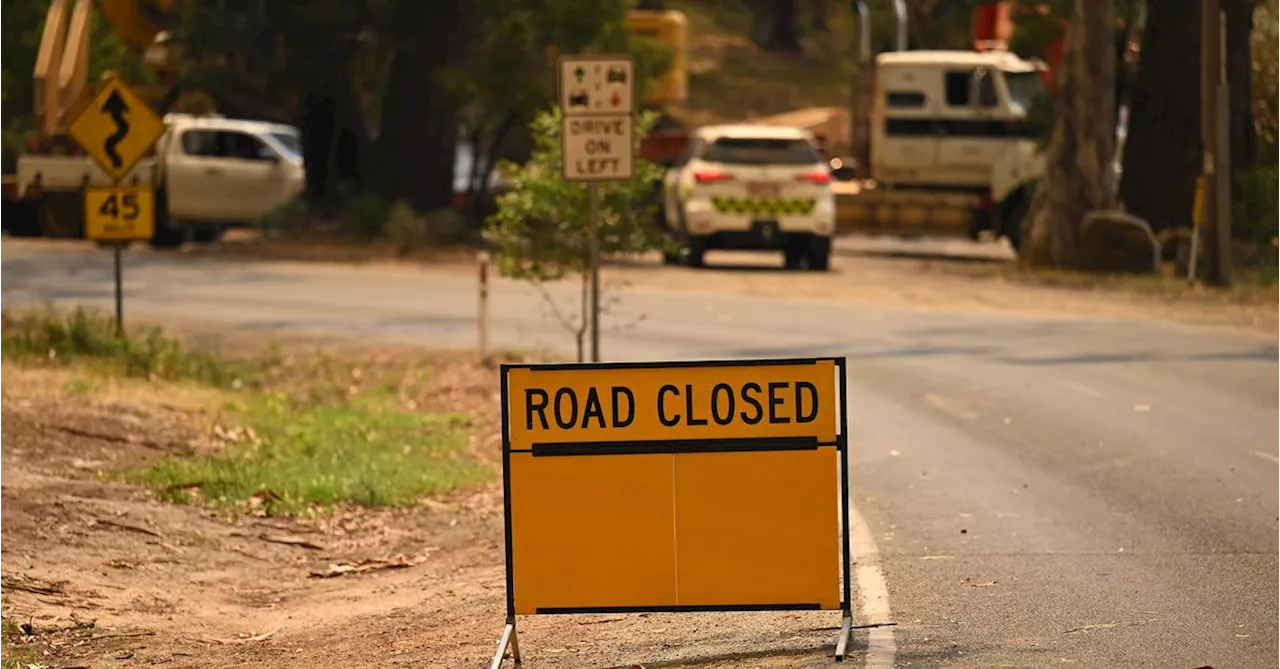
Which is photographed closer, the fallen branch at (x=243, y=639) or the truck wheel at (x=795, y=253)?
the fallen branch at (x=243, y=639)

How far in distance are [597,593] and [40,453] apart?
7.66 meters

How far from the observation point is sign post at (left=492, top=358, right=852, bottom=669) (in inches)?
353

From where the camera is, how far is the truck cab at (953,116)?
127 feet

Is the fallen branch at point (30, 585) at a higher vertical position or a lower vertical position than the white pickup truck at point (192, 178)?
lower

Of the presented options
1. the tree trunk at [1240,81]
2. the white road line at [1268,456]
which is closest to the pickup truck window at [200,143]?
the tree trunk at [1240,81]

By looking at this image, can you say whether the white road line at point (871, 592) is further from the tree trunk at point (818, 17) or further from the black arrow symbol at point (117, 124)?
the tree trunk at point (818, 17)

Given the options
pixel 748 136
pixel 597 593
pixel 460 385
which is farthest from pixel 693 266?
pixel 597 593

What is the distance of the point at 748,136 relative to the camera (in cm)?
3453

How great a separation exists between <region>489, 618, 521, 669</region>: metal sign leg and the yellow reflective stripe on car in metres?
24.9

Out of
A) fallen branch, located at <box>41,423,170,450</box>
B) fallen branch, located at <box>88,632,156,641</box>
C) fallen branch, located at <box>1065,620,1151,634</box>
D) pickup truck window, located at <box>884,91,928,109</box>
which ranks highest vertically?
pickup truck window, located at <box>884,91,928,109</box>

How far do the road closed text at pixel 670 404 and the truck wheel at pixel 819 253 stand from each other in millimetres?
25896

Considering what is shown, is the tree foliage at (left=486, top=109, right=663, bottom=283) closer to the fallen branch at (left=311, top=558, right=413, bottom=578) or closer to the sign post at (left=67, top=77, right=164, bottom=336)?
the sign post at (left=67, top=77, right=164, bottom=336)

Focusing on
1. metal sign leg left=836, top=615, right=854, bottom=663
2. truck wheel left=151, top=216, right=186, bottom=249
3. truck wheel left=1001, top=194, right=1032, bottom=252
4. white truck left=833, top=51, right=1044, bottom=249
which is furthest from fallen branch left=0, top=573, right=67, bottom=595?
truck wheel left=151, top=216, right=186, bottom=249

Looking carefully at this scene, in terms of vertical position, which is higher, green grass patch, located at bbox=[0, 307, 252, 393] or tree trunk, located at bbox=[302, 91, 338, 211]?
tree trunk, located at bbox=[302, 91, 338, 211]
